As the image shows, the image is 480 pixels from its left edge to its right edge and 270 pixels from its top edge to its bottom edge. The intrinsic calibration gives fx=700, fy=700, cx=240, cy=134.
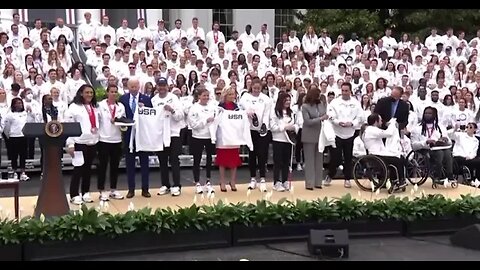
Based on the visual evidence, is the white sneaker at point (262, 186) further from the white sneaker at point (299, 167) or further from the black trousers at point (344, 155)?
the white sneaker at point (299, 167)

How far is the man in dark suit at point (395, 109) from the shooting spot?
12.4m

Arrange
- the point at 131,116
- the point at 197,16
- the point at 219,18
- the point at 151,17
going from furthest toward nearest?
the point at 219,18
the point at 197,16
the point at 151,17
the point at 131,116

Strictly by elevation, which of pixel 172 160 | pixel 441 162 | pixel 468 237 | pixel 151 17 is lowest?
pixel 468 237

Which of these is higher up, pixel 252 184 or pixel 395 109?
pixel 395 109

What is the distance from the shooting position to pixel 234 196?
11242 millimetres

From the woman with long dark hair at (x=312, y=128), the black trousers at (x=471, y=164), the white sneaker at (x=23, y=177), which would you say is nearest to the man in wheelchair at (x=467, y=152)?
the black trousers at (x=471, y=164)

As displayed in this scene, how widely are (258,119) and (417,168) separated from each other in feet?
9.74

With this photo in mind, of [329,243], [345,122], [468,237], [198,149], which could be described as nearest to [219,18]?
[345,122]

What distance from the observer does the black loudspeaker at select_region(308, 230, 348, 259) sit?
7.96 m

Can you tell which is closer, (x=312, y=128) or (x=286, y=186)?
(x=312, y=128)

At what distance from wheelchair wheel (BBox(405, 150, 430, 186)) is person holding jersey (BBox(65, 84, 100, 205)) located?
5531 millimetres

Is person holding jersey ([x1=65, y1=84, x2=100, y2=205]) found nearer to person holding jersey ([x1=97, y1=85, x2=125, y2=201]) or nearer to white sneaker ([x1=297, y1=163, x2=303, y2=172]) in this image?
person holding jersey ([x1=97, y1=85, x2=125, y2=201])

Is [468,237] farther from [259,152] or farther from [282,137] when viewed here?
[259,152]
